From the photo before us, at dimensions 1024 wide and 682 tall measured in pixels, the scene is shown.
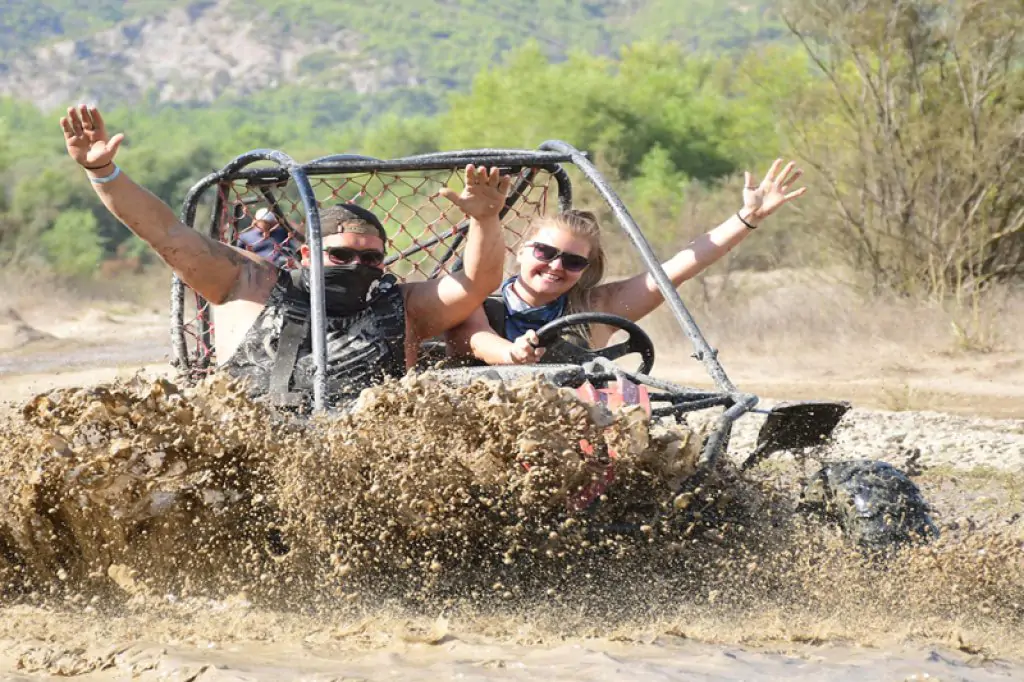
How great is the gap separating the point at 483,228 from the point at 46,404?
1.68 meters

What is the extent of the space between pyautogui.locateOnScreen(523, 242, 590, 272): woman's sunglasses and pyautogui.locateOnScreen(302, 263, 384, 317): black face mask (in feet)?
2.07

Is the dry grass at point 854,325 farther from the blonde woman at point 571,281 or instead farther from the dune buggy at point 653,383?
the dune buggy at point 653,383

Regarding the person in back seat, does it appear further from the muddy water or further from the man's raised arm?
the muddy water

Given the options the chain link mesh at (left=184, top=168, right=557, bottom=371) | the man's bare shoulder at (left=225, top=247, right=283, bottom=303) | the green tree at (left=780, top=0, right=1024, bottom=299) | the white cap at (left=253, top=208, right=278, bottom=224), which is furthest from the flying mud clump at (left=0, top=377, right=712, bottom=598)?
the green tree at (left=780, top=0, right=1024, bottom=299)

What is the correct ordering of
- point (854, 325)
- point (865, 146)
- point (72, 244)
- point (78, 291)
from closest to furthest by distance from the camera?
point (854, 325)
point (865, 146)
point (78, 291)
point (72, 244)

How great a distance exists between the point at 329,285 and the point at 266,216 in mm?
1412

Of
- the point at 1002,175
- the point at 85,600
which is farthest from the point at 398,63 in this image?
the point at 85,600

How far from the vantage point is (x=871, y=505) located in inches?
186

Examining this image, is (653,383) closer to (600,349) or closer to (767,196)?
(600,349)

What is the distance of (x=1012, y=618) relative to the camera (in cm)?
466

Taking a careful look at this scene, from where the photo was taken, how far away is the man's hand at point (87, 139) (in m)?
4.93

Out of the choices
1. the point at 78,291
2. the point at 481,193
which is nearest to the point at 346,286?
the point at 481,193

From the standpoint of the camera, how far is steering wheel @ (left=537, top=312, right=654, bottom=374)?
5.04 metres

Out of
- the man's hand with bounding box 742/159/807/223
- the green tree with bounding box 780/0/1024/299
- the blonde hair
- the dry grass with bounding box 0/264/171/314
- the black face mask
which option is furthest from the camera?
the dry grass with bounding box 0/264/171/314
